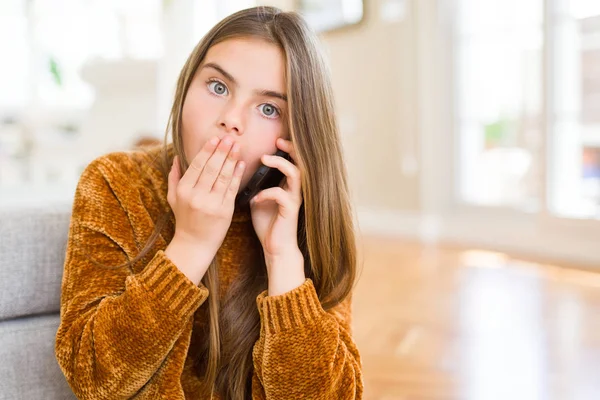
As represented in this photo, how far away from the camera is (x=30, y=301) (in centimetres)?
87

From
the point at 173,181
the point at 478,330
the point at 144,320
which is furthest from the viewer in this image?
the point at 478,330

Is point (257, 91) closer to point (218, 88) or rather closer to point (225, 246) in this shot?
point (218, 88)

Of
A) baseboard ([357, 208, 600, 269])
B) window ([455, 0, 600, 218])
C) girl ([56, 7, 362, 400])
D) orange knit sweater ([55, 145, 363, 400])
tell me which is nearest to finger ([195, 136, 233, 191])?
girl ([56, 7, 362, 400])

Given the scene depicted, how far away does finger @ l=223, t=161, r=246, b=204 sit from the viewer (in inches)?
30.9

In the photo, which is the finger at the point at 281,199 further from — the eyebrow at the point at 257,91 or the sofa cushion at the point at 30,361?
the sofa cushion at the point at 30,361

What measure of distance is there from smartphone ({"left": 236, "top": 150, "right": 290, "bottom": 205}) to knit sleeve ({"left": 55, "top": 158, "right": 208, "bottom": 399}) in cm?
16

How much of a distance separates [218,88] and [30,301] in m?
0.41

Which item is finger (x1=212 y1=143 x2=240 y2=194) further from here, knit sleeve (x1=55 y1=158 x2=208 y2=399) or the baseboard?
the baseboard

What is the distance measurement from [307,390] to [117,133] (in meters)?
3.93

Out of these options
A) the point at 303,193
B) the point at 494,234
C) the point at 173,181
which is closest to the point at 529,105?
the point at 494,234

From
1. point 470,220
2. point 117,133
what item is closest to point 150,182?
point 470,220

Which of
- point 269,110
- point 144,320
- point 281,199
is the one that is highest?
point 269,110

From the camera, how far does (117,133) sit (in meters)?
4.40

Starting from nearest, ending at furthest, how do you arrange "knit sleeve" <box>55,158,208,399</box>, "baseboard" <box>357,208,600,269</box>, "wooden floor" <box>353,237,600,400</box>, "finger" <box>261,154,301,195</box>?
"knit sleeve" <box>55,158,208,399</box>
"finger" <box>261,154,301,195</box>
"wooden floor" <box>353,237,600,400</box>
"baseboard" <box>357,208,600,269</box>
